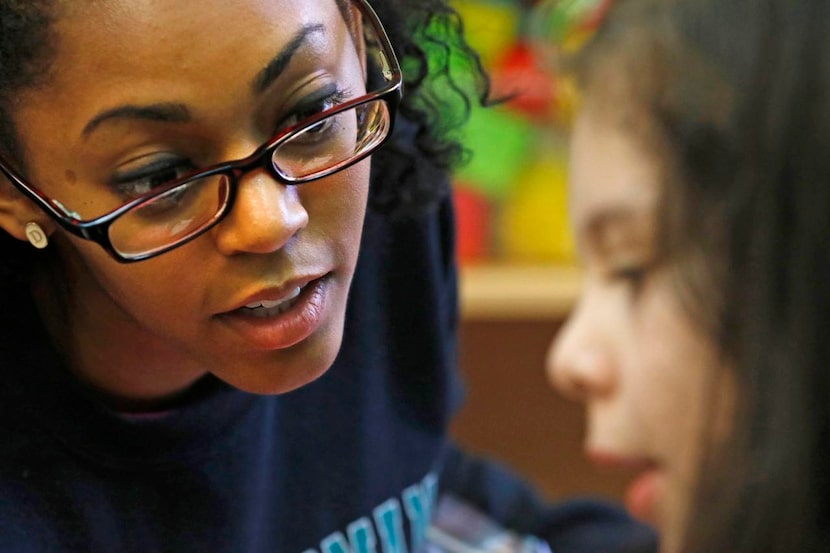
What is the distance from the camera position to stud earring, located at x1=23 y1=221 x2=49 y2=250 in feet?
2.44

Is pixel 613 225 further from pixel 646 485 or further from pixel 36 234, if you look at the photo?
pixel 36 234

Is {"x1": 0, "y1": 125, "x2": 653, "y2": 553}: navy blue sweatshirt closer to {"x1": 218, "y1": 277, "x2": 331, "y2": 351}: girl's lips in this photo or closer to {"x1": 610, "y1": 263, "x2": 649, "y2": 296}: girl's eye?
{"x1": 218, "y1": 277, "x2": 331, "y2": 351}: girl's lips

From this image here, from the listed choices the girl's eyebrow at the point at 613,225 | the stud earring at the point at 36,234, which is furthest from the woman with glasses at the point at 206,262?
the girl's eyebrow at the point at 613,225

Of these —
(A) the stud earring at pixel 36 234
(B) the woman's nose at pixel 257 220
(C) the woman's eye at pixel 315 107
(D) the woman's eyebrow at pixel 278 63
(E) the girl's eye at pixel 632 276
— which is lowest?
(E) the girl's eye at pixel 632 276

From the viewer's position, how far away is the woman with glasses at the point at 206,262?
2.12 ft

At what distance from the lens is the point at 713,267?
63 cm

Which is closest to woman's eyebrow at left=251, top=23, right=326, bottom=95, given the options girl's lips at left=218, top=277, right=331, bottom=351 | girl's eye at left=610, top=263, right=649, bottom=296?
girl's lips at left=218, top=277, right=331, bottom=351

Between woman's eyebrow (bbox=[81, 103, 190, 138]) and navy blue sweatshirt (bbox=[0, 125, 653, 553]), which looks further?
navy blue sweatshirt (bbox=[0, 125, 653, 553])

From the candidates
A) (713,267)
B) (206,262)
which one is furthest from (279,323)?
(713,267)

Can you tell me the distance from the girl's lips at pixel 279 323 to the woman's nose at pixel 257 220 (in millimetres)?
53

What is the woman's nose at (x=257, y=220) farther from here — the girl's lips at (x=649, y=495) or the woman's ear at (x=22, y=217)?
the girl's lips at (x=649, y=495)

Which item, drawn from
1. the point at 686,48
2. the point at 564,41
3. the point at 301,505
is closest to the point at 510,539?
the point at 301,505

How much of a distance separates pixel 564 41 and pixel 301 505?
54cm

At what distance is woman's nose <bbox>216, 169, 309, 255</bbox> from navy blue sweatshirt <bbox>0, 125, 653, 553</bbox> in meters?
0.20
